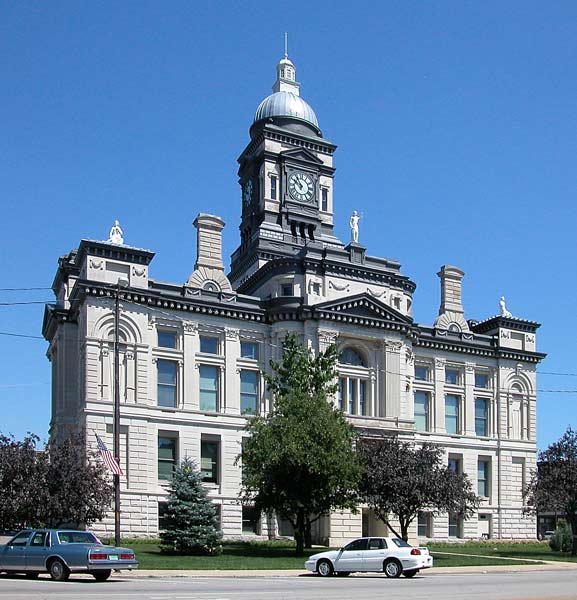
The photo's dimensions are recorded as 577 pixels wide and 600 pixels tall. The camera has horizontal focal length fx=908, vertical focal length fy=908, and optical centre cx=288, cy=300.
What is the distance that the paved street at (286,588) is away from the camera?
21.8 meters

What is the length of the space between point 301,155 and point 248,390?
22.4 meters

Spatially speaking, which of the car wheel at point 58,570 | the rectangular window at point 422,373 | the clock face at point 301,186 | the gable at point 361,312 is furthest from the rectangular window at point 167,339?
the car wheel at point 58,570

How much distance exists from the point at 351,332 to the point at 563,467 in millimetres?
16193

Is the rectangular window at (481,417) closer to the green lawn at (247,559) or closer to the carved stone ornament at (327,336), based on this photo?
the green lawn at (247,559)

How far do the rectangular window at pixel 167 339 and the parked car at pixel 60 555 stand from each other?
30.5 metres

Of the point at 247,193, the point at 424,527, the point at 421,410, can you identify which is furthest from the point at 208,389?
the point at 247,193

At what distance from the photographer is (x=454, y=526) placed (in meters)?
68.1

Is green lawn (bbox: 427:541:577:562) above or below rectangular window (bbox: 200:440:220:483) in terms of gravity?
below

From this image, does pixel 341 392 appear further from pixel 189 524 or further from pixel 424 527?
pixel 189 524

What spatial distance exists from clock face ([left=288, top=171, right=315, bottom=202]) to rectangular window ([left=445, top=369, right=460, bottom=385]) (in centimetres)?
1792

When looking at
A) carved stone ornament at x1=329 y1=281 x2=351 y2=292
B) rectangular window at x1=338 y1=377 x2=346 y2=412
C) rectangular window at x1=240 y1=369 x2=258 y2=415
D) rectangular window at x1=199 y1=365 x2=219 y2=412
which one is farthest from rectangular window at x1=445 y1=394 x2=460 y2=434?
rectangular window at x1=199 y1=365 x2=219 y2=412

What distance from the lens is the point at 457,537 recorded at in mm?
67812

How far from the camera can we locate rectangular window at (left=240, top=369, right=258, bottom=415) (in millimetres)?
61250

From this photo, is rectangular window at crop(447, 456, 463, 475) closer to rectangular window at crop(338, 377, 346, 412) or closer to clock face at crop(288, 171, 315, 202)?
rectangular window at crop(338, 377, 346, 412)
